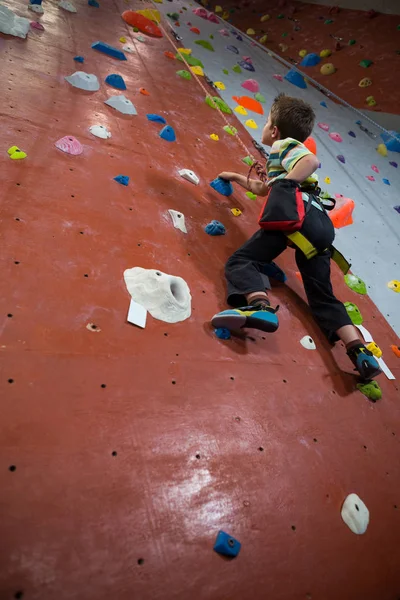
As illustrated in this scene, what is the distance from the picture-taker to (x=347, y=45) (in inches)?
186

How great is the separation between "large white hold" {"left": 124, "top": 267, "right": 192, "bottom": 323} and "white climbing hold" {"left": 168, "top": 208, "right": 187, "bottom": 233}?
38 cm

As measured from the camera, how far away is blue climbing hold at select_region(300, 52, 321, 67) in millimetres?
4890

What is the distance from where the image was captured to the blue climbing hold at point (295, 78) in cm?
445

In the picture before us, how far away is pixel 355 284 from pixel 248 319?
1.10 m

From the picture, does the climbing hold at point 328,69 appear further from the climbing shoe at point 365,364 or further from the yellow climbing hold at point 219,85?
the climbing shoe at point 365,364

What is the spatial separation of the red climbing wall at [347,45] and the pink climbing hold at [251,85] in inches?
57.7

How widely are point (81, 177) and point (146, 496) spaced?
1239 millimetres

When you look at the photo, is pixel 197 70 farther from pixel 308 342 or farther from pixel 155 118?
pixel 308 342

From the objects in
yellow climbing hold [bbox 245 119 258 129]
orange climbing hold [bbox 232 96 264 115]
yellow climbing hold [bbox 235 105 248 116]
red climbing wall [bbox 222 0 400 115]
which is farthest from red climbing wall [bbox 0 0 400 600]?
red climbing wall [bbox 222 0 400 115]

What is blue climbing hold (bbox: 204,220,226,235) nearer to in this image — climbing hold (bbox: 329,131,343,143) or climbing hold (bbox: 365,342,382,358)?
climbing hold (bbox: 365,342,382,358)

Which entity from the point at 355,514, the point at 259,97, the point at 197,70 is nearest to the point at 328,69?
the point at 259,97

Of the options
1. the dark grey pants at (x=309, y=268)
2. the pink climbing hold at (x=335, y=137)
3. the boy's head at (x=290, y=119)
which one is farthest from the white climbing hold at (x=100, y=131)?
the pink climbing hold at (x=335, y=137)

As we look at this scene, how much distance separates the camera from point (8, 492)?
77 centimetres

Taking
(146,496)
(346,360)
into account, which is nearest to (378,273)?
(346,360)
